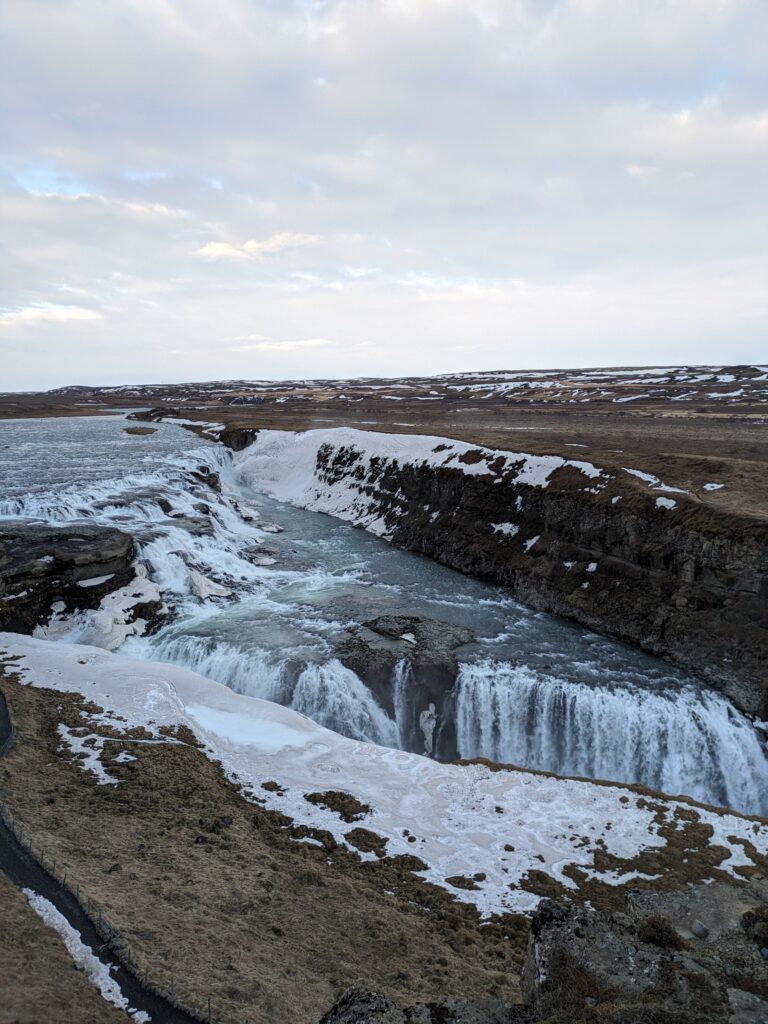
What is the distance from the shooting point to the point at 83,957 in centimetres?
757

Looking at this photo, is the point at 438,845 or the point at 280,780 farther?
the point at 280,780

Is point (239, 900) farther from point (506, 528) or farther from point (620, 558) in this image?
point (506, 528)

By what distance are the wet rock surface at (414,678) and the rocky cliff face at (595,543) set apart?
7692 millimetres

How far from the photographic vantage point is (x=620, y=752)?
18.4 m

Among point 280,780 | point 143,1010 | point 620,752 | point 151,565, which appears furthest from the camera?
point 151,565

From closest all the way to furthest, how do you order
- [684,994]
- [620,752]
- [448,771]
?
[684,994] < [448,771] < [620,752]

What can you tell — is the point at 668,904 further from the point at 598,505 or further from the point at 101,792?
the point at 598,505

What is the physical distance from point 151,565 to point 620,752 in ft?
68.7

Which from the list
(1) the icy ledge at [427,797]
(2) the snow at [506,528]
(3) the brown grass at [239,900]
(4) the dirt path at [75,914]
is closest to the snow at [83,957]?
(4) the dirt path at [75,914]

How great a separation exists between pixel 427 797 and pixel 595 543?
18017 mm

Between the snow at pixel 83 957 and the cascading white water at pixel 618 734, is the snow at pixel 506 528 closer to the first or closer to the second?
the cascading white water at pixel 618 734

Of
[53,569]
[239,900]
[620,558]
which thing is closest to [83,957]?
[239,900]

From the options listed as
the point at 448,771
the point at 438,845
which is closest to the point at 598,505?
the point at 448,771

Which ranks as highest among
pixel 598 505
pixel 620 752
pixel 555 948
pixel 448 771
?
pixel 598 505
